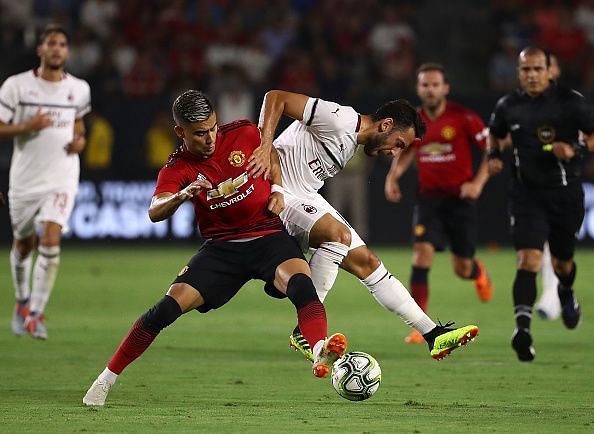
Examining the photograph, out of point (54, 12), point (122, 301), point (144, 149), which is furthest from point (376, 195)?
point (122, 301)

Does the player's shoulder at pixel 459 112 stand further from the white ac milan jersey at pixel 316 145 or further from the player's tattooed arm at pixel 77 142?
the white ac milan jersey at pixel 316 145

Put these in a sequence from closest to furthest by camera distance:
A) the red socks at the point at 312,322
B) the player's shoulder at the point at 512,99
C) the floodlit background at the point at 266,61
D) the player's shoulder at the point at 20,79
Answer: the red socks at the point at 312,322 < the player's shoulder at the point at 512,99 < the player's shoulder at the point at 20,79 < the floodlit background at the point at 266,61

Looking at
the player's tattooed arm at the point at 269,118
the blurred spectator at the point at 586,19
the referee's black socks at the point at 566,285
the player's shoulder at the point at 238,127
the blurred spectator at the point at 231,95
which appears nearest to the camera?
the player's tattooed arm at the point at 269,118

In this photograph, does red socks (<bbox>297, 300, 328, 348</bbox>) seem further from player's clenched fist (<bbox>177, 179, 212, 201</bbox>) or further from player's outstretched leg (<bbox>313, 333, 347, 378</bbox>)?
player's clenched fist (<bbox>177, 179, 212, 201</bbox>)

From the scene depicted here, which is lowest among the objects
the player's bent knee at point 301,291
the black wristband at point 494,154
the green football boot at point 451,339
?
the green football boot at point 451,339

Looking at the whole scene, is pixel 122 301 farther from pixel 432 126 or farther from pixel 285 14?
pixel 285 14

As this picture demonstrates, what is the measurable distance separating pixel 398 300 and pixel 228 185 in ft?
4.48

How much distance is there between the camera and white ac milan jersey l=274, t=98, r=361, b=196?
8.15 meters

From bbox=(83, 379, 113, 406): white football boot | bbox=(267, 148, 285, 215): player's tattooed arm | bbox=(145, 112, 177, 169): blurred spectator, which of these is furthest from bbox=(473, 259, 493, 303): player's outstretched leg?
bbox=(145, 112, 177, 169): blurred spectator

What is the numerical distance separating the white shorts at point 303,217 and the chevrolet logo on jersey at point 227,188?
812 mm

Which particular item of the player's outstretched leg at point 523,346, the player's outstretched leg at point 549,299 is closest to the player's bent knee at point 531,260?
the player's outstretched leg at point 523,346

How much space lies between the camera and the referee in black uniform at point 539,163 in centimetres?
967

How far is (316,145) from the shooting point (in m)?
8.41

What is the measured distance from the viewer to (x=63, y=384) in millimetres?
8227
